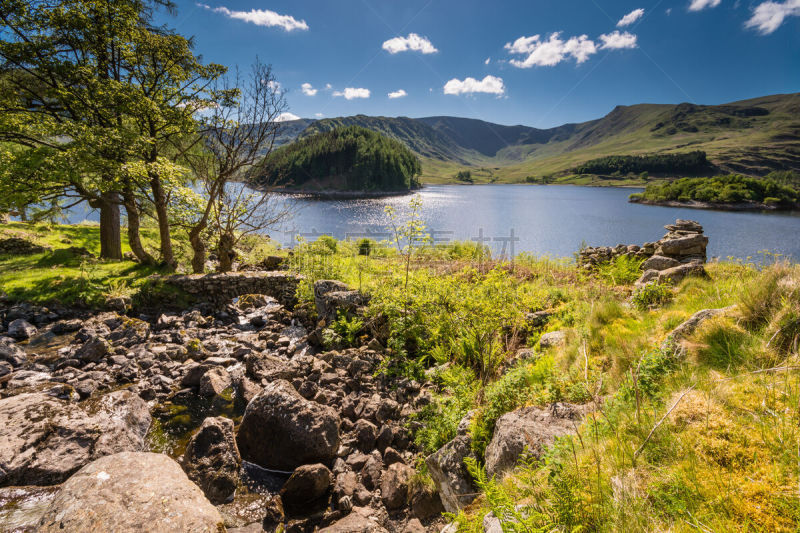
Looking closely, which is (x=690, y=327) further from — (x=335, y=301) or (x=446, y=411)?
(x=335, y=301)

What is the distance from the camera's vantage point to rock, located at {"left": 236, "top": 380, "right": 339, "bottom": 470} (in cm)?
527

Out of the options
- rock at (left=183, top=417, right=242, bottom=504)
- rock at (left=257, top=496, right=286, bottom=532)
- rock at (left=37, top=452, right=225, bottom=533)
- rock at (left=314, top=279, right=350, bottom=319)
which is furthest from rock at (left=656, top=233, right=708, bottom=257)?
rock at (left=37, top=452, right=225, bottom=533)

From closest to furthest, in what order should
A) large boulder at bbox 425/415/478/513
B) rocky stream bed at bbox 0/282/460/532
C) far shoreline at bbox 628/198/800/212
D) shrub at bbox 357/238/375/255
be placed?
rocky stream bed at bbox 0/282/460/532 < large boulder at bbox 425/415/478/513 < shrub at bbox 357/238/375/255 < far shoreline at bbox 628/198/800/212

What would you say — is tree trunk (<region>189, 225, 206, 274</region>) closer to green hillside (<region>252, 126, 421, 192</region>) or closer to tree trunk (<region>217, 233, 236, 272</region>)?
tree trunk (<region>217, 233, 236, 272</region>)

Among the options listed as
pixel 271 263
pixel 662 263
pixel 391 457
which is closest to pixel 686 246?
pixel 662 263

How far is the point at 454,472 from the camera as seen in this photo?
3.99 meters

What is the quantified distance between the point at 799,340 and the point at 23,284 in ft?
57.5

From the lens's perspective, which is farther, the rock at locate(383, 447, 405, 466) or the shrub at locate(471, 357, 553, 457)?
the rock at locate(383, 447, 405, 466)

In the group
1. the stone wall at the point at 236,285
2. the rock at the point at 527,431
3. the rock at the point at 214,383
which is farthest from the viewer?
the stone wall at the point at 236,285

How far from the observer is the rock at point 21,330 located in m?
8.24

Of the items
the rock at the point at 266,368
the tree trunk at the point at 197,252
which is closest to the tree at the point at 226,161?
the tree trunk at the point at 197,252

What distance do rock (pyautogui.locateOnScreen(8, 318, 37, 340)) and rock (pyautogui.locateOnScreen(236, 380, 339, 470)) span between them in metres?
7.45

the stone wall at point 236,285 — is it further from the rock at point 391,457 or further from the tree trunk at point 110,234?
the rock at point 391,457

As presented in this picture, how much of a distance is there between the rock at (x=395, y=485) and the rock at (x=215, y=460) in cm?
231
